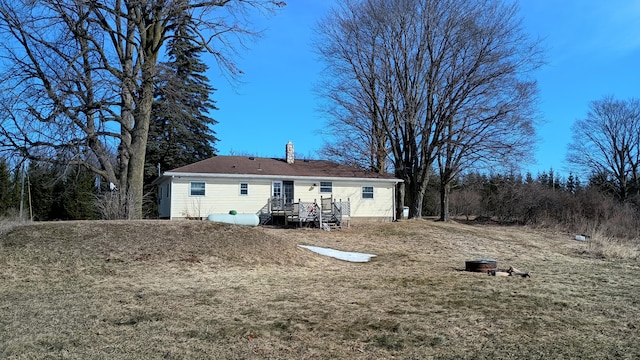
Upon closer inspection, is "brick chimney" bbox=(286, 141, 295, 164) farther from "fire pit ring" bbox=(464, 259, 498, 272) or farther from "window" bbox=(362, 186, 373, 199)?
"fire pit ring" bbox=(464, 259, 498, 272)

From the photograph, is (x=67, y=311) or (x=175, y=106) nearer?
(x=67, y=311)

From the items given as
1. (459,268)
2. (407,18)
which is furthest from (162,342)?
(407,18)

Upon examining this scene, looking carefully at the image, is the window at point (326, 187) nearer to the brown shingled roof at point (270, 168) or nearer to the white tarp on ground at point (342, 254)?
the brown shingled roof at point (270, 168)

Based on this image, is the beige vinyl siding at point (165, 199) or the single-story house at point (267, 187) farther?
the beige vinyl siding at point (165, 199)

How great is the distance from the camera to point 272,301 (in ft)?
24.7

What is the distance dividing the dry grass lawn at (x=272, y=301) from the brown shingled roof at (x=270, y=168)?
10.1 metres

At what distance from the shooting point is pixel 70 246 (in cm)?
1120

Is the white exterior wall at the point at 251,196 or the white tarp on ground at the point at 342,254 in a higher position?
the white exterior wall at the point at 251,196

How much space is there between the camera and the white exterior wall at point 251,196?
22.8 m

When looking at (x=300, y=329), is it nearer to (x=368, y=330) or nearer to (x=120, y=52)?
(x=368, y=330)

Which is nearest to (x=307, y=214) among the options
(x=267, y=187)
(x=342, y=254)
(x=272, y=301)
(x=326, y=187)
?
(x=267, y=187)

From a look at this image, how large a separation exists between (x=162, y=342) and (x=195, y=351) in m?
0.53

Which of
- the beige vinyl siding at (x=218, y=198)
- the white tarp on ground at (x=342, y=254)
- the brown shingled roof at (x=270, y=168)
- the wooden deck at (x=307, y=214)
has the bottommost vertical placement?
the white tarp on ground at (x=342, y=254)

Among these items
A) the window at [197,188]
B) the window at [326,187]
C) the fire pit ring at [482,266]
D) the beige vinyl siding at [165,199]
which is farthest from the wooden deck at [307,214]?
the fire pit ring at [482,266]
